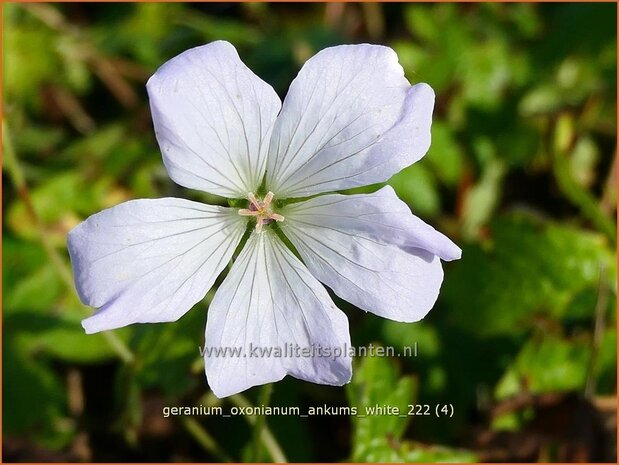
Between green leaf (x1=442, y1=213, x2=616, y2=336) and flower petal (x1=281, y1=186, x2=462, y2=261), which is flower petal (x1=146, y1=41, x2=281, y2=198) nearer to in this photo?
flower petal (x1=281, y1=186, x2=462, y2=261)

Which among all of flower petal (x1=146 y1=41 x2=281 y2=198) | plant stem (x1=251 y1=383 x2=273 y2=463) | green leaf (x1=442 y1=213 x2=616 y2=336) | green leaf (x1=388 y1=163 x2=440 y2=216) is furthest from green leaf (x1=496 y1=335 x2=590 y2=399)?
flower petal (x1=146 y1=41 x2=281 y2=198)

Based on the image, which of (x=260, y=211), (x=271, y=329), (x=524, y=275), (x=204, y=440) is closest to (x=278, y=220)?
(x=260, y=211)

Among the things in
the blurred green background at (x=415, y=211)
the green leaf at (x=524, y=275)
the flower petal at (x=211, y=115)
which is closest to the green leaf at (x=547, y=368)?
the blurred green background at (x=415, y=211)

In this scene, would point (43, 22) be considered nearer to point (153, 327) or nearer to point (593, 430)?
point (153, 327)

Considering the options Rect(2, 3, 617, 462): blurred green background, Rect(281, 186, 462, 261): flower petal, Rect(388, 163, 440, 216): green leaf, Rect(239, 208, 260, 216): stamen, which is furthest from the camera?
Rect(388, 163, 440, 216): green leaf

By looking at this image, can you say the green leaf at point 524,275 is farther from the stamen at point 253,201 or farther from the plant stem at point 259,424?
the stamen at point 253,201

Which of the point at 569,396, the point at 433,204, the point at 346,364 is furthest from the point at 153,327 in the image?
the point at 569,396

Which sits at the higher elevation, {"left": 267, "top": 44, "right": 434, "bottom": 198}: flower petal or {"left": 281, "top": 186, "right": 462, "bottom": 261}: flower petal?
{"left": 267, "top": 44, "right": 434, "bottom": 198}: flower petal

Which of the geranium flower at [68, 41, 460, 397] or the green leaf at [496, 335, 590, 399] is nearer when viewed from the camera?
the geranium flower at [68, 41, 460, 397]

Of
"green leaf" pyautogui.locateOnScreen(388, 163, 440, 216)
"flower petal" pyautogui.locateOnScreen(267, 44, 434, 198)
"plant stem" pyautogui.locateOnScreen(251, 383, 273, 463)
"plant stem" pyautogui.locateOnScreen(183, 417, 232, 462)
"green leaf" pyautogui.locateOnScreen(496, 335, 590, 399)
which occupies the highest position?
"green leaf" pyautogui.locateOnScreen(388, 163, 440, 216)
